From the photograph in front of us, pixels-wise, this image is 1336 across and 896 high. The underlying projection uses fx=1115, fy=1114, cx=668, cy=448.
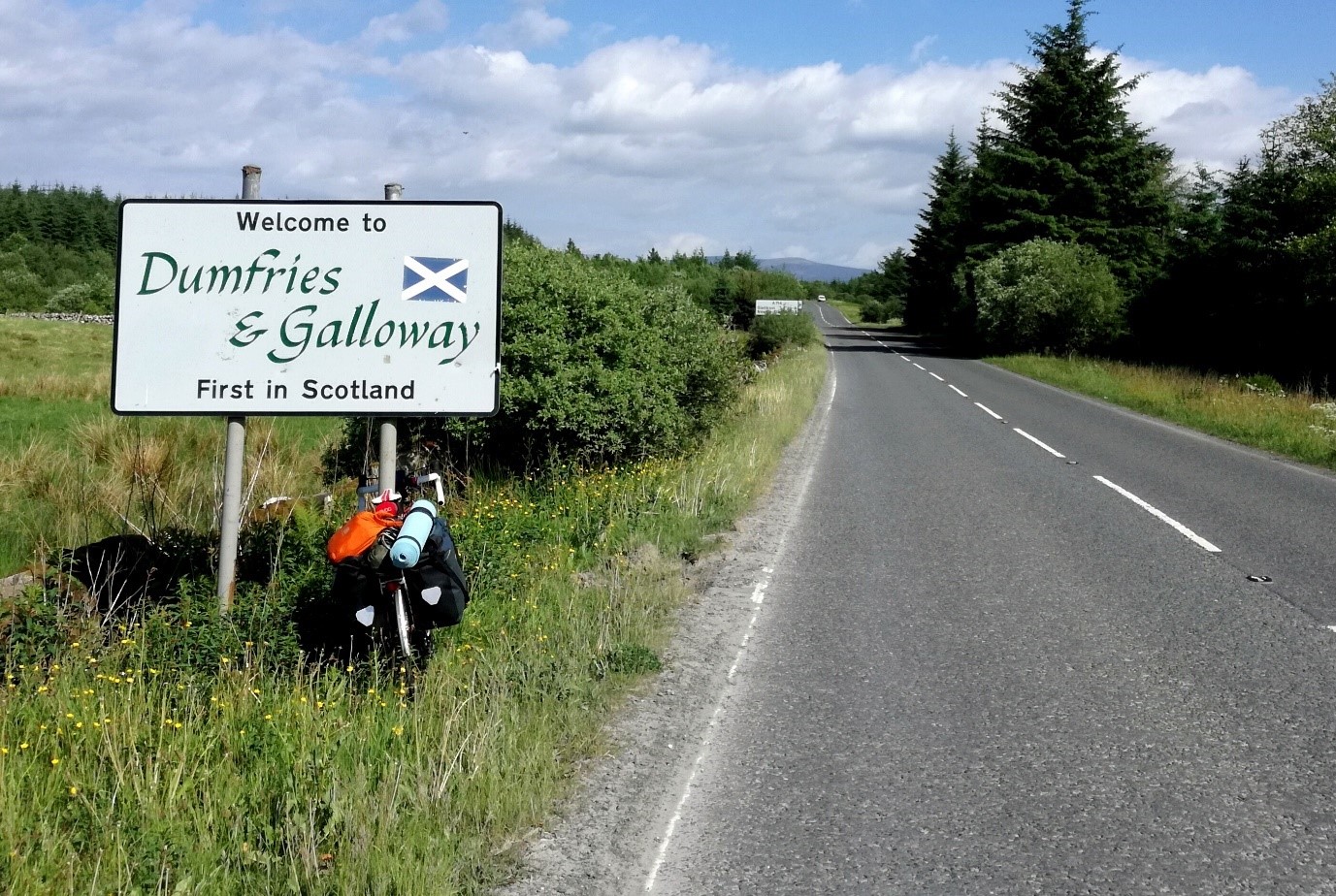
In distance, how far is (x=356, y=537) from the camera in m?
5.14

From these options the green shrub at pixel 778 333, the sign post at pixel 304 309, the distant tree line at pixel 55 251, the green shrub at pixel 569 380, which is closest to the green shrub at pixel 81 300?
the distant tree line at pixel 55 251

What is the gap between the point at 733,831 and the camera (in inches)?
164

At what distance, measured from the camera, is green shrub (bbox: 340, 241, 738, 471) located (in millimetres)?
11883

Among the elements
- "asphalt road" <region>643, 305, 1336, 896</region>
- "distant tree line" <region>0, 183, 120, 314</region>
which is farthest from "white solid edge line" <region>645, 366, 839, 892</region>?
"distant tree line" <region>0, 183, 120, 314</region>

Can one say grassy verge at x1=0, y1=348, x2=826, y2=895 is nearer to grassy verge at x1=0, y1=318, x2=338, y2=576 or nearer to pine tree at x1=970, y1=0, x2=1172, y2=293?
grassy verge at x1=0, y1=318, x2=338, y2=576

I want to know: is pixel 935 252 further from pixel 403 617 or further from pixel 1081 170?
pixel 403 617

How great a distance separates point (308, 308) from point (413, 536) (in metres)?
1.87

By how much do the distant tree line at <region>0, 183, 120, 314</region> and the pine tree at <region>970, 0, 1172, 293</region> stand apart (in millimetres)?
56079

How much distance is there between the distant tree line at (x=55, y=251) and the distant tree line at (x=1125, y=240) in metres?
55.5

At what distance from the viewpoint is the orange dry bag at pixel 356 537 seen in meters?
5.12

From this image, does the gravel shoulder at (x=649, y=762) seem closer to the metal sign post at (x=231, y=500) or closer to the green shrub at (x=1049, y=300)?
the metal sign post at (x=231, y=500)

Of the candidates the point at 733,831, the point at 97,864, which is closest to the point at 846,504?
the point at 733,831

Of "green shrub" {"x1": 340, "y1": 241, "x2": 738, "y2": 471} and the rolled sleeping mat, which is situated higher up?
"green shrub" {"x1": 340, "y1": 241, "x2": 738, "y2": 471}

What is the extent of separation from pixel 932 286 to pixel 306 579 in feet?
236
